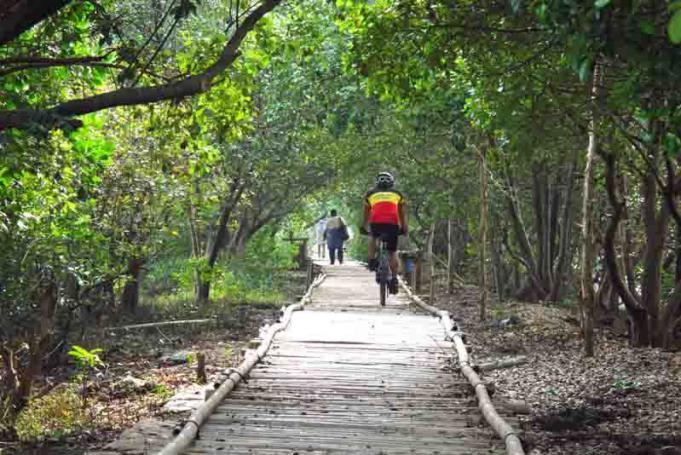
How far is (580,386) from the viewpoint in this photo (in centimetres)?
939

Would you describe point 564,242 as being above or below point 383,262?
above

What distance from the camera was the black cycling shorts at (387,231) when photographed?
12344mm

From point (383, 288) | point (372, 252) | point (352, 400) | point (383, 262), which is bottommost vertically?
point (352, 400)

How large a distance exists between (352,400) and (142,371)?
553 cm

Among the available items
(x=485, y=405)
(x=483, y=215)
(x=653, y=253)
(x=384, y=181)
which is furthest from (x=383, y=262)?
(x=485, y=405)

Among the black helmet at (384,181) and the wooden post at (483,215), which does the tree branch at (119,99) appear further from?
the wooden post at (483,215)

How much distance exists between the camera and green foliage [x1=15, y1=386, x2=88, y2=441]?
307 inches

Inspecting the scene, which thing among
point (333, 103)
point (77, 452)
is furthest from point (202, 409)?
point (333, 103)

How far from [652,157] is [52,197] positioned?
22.8ft

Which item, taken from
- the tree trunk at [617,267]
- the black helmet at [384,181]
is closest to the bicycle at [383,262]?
the black helmet at [384,181]

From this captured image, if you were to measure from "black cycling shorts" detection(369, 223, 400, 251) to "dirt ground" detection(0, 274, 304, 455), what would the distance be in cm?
204

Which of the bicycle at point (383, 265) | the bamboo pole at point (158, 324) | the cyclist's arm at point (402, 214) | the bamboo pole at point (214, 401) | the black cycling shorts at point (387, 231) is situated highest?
the cyclist's arm at point (402, 214)

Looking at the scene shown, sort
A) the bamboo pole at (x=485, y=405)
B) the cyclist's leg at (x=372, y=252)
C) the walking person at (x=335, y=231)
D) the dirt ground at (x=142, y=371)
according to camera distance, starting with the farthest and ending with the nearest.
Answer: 1. the walking person at (x=335, y=231)
2. the cyclist's leg at (x=372, y=252)
3. the dirt ground at (x=142, y=371)
4. the bamboo pole at (x=485, y=405)

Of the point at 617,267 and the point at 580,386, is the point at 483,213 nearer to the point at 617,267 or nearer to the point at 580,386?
the point at 617,267
